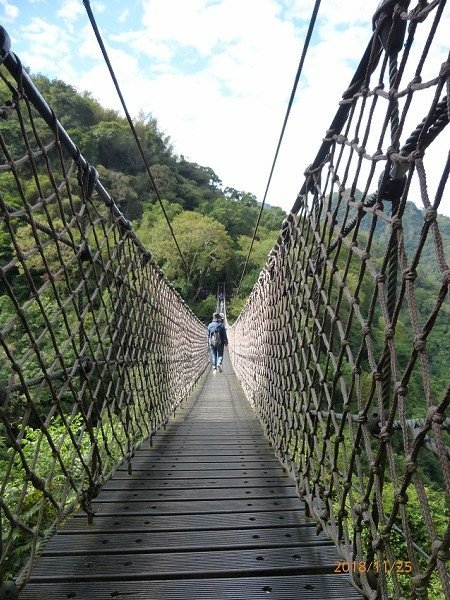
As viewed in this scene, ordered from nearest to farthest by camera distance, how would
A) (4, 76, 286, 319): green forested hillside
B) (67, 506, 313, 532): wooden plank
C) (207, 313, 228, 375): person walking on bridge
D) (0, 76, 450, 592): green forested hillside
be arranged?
(67, 506, 313, 532): wooden plank < (207, 313, 228, 375): person walking on bridge < (0, 76, 450, 592): green forested hillside < (4, 76, 286, 319): green forested hillside

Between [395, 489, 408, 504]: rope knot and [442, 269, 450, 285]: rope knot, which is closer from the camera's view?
[442, 269, 450, 285]: rope knot

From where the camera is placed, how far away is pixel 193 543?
1062 millimetres

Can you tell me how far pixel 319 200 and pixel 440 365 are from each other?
13985 millimetres

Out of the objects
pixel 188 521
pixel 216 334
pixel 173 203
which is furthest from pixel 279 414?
pixel 173 203

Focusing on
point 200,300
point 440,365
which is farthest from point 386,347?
point 200,300

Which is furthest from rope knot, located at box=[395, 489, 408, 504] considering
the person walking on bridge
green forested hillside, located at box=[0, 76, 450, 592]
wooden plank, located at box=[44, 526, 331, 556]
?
green forested hillside, located at box=[0, 76, 450, 592]

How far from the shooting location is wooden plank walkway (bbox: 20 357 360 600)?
87cm

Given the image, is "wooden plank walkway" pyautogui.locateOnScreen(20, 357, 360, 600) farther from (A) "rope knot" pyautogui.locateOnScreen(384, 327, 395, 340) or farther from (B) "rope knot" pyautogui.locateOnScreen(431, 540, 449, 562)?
(A) "rope knot" pyautogui.locateOnScreen(384, 327, 395, 340)

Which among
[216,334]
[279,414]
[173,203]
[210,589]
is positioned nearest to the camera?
[210,589]

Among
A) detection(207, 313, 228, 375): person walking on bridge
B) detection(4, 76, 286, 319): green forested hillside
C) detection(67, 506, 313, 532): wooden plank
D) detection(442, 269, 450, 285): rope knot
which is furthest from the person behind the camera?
detection(4, 76, 286, 319): green forested hillside

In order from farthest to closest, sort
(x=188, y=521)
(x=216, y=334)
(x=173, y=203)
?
(x=173, y=203)
(x=216, y=334)
(x=188, y=521)

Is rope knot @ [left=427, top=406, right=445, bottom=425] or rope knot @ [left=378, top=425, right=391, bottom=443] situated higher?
rope knot @ [left=427, top=406, right=445, bottom=425]

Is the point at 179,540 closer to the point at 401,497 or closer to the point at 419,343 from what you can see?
the point at 401,497

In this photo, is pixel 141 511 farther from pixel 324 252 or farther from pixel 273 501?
pixel 324 252
